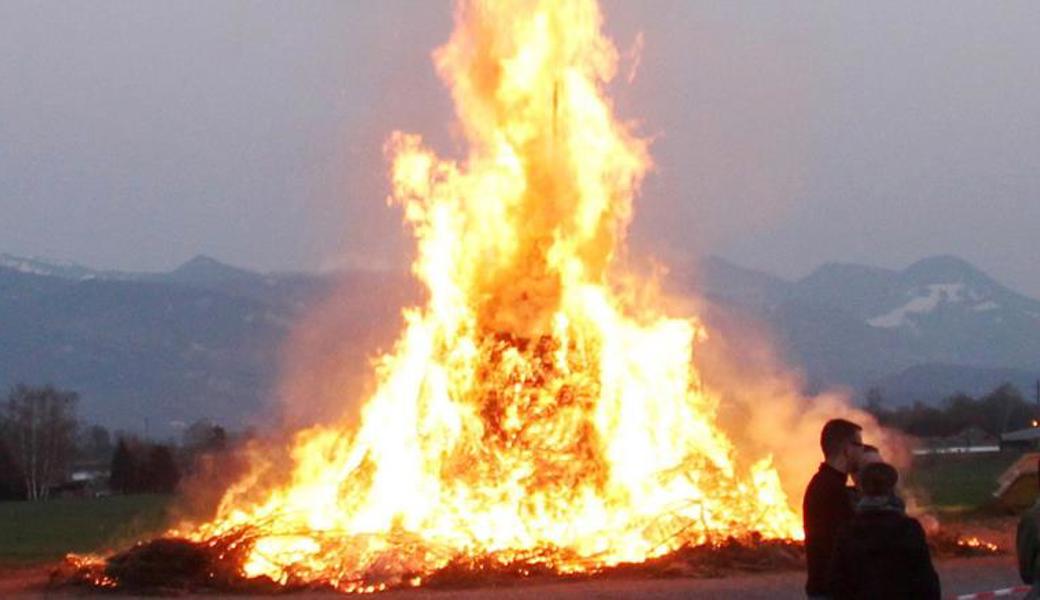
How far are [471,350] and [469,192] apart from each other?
6.90ft

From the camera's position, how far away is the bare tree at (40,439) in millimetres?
74375

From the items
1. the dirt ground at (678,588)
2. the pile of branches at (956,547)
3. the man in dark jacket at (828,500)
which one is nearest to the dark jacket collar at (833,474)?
the man in dark jacket at (828,500)

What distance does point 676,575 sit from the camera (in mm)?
19062

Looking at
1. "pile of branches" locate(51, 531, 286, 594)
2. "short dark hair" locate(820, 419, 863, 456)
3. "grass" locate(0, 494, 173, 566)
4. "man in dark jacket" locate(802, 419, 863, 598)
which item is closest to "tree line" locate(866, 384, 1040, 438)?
"grass" locate(0, 494, 173, 566)

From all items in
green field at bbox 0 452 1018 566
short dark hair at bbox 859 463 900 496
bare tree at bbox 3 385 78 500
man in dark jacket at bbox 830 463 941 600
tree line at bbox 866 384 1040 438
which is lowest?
man in dark jacket at bbox 830 463 941 600

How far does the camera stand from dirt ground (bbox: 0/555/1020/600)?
17.2m

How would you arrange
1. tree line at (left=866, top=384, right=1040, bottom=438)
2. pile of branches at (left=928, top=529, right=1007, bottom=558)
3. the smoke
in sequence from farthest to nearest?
tree line at (left=866, top=384, right=1040, bottom=438) → the smoke → pile of branches at (left=928, top=529, right=1007, bottom=558)

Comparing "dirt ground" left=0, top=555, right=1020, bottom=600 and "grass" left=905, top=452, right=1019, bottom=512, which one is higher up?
"grass" left=905, top=452, right=1019, bottom=512

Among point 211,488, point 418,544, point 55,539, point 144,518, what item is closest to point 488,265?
point 418,544

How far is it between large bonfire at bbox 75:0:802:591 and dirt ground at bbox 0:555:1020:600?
170 cm

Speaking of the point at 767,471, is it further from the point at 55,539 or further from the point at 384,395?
the point at 55,539

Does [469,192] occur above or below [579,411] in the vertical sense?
above

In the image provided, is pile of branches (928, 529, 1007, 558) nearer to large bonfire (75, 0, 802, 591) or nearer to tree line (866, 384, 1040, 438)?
large bonfire (75, 0, 802, 591)

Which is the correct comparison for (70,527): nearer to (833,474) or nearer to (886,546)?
(833,474)
